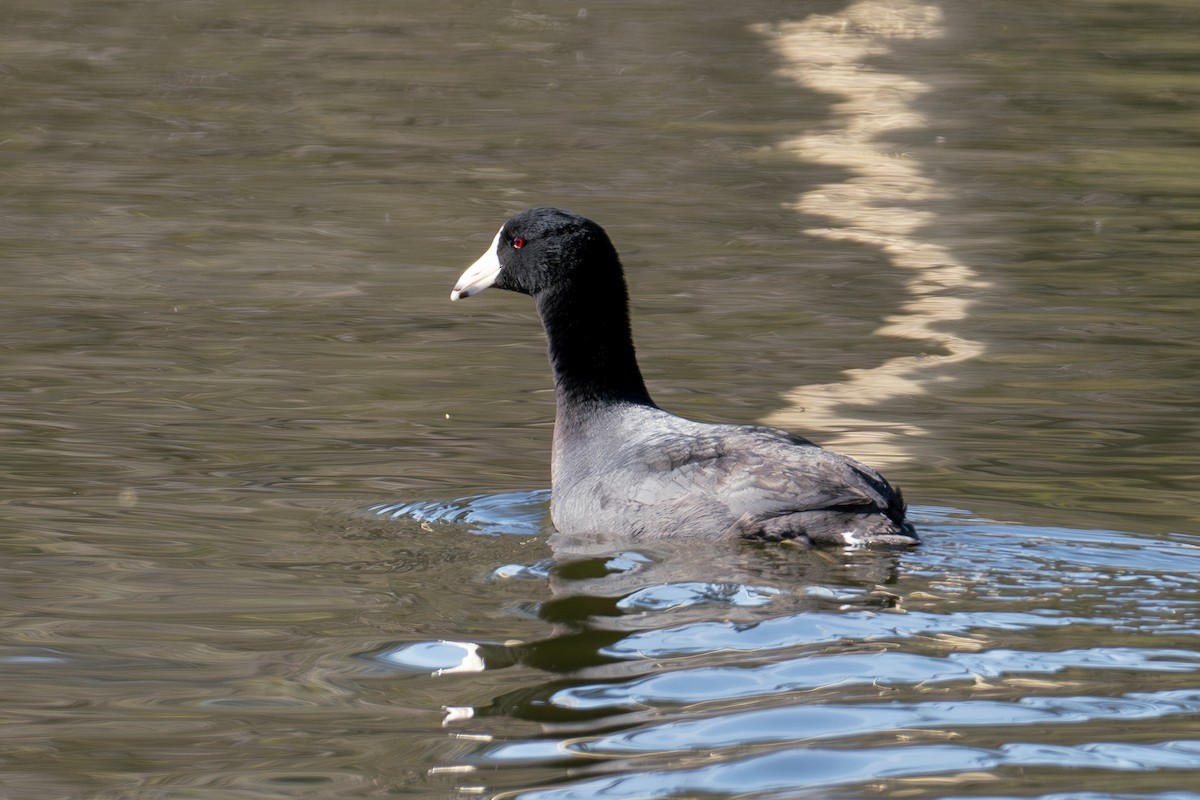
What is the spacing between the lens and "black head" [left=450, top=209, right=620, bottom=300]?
Result: 6.98 meters

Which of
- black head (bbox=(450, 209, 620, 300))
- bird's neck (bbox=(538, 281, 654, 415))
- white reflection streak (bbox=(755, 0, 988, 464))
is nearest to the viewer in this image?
bird's neck (bbox=(538, 281, 654, 415))

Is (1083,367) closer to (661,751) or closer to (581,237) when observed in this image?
(581,237)

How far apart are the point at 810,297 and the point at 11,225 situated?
191 inches

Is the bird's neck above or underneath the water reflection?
above

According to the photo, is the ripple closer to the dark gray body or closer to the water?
the water

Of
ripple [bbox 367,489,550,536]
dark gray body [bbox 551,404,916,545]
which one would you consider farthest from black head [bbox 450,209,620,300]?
ripple [bbox 367,489,550,536]

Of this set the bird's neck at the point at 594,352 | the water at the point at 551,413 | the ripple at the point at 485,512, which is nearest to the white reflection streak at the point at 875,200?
the water at the point at 551,413

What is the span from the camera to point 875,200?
40.9 ft

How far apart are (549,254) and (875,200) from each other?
580cm

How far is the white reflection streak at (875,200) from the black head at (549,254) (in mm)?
1281

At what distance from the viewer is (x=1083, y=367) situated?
8.80m

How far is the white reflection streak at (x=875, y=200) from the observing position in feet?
26.6

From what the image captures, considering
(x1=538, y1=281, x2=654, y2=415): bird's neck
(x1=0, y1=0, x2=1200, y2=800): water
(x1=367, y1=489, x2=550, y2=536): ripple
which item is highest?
(x1=538, y1=281, x2=654, y2=415): bird's neck

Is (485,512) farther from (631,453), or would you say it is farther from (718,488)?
(718,488)
